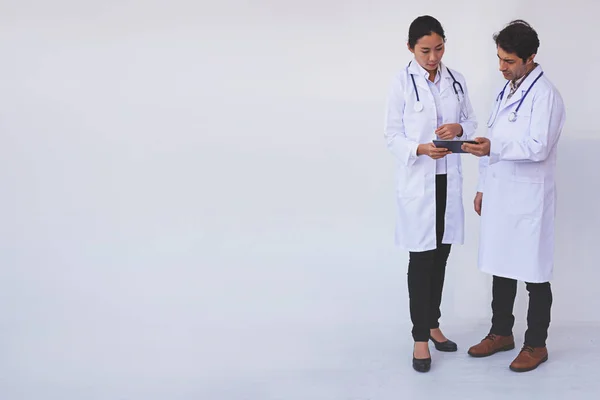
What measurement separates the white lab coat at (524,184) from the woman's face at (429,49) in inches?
13.9

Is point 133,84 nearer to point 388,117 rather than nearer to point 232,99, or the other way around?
point 232,99

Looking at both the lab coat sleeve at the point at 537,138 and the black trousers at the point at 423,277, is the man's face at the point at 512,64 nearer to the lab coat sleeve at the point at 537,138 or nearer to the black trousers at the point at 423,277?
the lab coat sleeve at the point at 537,138

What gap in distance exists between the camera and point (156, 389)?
10.2 ft

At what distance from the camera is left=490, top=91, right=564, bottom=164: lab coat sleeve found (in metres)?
3.04

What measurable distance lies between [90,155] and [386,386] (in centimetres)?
231

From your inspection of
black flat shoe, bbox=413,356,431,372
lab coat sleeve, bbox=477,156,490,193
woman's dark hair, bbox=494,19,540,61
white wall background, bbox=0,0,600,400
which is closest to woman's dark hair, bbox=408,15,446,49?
woman's dark hair, bbox=494,19,540,61

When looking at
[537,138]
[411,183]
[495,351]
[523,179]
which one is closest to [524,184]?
[523,179]

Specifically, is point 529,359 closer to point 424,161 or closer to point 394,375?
point 394,375

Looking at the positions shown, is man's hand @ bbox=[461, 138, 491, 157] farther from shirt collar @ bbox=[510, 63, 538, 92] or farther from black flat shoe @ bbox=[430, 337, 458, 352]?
black flat shoe @ bbox=[430, 337, 458, 352]

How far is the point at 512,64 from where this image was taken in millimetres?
3135

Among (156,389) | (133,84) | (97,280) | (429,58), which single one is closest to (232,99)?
(133,84)

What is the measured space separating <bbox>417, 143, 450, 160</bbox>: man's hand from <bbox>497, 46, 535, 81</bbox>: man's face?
450mm

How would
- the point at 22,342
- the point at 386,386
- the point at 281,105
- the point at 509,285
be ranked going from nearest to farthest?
the point at 386,386, the point at 509,285, the point at 22,342, the point at 281,105

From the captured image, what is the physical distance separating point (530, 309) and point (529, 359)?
20 centimetres
